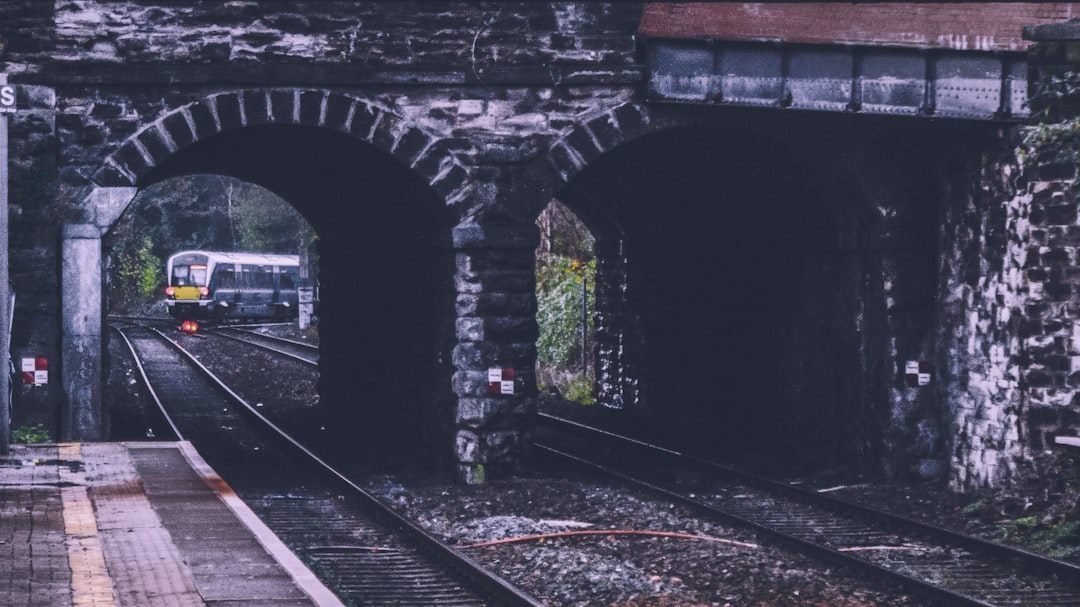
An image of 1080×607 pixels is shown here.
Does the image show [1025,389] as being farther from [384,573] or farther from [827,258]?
[384,573]

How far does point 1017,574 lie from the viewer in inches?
429

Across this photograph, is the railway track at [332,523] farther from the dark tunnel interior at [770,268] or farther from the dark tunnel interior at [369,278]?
the dark tunnel interior at [770,268]

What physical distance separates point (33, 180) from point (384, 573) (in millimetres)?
6193

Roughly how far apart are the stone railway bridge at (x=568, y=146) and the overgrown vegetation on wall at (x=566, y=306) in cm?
1031

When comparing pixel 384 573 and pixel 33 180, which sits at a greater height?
pixel 33 180

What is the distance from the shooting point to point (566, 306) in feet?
94.5

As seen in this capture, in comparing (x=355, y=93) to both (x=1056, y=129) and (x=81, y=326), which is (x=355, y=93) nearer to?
(x=81, y=326)

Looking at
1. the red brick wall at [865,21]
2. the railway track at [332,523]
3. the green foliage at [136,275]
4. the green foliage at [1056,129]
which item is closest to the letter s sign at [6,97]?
the railway track at [332,523]

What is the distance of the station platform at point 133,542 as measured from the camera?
7266 mm

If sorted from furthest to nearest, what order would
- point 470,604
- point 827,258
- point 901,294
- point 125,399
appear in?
point 125,399 → point 827,258 → point 901,294 → point 470,604

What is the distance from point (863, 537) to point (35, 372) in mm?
8346

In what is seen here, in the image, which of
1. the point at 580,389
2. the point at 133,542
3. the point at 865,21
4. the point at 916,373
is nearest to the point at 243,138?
the point at 865,21

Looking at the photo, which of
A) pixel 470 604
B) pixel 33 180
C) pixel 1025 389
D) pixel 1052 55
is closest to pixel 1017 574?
pixel 1025 389

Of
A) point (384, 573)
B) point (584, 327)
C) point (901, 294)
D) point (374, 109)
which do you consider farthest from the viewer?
point (584, 327)
